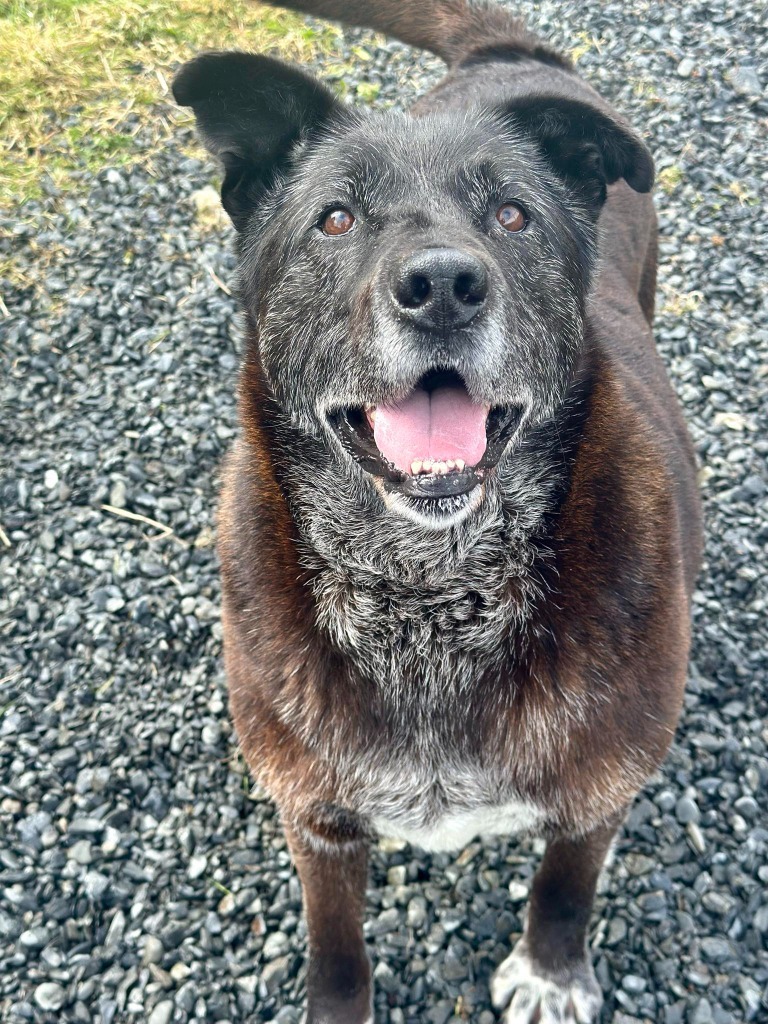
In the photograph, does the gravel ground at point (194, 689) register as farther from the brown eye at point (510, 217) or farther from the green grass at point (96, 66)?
the brown eye at point (510, 217)

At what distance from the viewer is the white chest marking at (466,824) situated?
7.68ft

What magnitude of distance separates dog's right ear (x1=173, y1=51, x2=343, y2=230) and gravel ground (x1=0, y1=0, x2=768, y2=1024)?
1801 millimetres

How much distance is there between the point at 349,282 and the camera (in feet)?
6.75

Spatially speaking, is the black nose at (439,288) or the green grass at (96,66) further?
the green grass at (96,66)

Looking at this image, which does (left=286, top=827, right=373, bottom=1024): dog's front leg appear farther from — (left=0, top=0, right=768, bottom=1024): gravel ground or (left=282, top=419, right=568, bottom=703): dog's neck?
(left=282, top=419, right=568, bottom=703): dog's neck

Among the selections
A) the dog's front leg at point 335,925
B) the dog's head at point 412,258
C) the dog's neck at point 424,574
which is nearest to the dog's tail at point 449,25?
the dog's head at point 412,258

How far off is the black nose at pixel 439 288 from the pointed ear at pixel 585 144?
676 mm

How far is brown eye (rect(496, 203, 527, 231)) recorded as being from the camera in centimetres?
216

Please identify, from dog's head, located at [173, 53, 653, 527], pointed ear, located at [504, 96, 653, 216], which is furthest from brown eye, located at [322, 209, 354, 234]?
pointed ear, located at [504, 96, 653, 216]

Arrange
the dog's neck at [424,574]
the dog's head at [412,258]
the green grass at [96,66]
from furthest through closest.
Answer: the green grass at [96,66] < the dog's neck at [424,574] < the dog's head at [412,258]

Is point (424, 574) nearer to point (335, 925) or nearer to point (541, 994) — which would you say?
point (335, 925)

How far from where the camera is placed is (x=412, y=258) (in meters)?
1.82

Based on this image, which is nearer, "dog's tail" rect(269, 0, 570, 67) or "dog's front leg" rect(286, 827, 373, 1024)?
Answer: "dog's front leg" rect(286, 827, 373, 1024)

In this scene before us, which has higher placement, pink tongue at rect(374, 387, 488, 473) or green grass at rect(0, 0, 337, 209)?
pink tongue at rect(374, 387, 488, 473)
